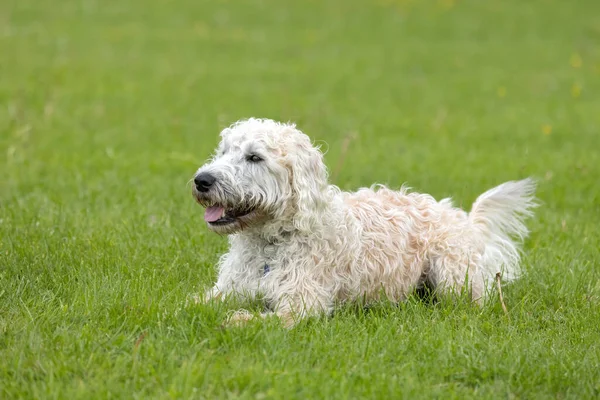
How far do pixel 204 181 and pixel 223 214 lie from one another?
0.91 ft

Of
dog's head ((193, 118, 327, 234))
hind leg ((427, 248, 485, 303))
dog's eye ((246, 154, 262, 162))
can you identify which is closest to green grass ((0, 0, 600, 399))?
hind leg ((427, 248, 485, 303))

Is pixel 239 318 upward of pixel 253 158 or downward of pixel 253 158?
downward

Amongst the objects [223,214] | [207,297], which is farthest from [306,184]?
[207,297]

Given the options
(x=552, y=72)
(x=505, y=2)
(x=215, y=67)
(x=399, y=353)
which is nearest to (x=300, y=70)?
(x=215, y=67)

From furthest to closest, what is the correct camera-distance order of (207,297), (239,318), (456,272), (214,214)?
(456,272), (207,297), (214,214), (239,318)

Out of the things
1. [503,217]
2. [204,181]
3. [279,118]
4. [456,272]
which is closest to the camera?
[204,181]

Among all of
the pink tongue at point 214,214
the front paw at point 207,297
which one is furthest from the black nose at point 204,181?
the front paw at point 207,297

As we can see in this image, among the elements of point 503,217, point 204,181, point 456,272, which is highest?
point 204,181

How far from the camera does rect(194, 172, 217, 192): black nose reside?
18.5 feet

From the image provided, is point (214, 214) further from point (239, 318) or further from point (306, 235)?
point (239, 318)

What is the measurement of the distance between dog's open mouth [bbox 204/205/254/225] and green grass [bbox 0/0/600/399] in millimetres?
564

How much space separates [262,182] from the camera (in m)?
5.79

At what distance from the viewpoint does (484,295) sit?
6.27 meters

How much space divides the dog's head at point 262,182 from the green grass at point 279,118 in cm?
67
